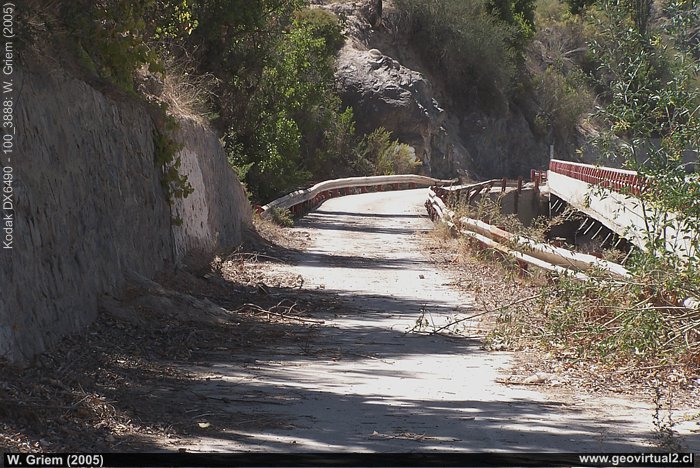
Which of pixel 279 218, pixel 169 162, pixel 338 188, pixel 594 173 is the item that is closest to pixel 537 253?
pixel 169 162

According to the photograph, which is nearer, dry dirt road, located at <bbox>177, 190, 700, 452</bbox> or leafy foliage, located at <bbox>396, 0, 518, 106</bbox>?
dry dirt road, located at <bbox>177, 190, 700, 452</bbox>

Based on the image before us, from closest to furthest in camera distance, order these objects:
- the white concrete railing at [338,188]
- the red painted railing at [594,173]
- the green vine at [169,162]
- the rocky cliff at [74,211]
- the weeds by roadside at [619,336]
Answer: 1. the rocky cliff at [74,211]
2. the weeds by roadside at [619,336]
3. the green vine at [169,162]
4. the red painted railing at [594,173]
5. the white concrete railing at [338,188]

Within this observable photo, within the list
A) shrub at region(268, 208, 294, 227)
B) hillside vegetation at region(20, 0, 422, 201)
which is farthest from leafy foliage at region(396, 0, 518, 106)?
shrub at region(268, 208, 294, 227)

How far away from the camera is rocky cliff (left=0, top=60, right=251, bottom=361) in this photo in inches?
325

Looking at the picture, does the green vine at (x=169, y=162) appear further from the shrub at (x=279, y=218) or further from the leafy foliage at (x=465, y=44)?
the leafy foliage at (x=465, y=44)

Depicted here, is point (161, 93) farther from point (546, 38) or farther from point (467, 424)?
point (546, 38)

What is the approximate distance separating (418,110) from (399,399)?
53.0 m

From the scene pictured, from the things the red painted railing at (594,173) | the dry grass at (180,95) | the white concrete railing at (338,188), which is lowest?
the white concrete railing at (338,188)

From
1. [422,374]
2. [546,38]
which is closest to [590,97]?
[546,38]

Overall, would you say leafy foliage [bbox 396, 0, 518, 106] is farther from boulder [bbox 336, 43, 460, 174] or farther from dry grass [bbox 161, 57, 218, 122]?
dry grass [bbox 161, 57, 218, 122]

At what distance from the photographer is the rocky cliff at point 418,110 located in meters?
Result: 60.0

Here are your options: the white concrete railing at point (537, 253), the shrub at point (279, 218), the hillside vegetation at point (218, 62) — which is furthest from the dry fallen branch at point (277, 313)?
the shrub at point (279, 218)

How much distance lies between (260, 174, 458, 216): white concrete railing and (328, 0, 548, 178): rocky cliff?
6.98m

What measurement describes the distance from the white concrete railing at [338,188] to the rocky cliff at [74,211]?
13156 mm
